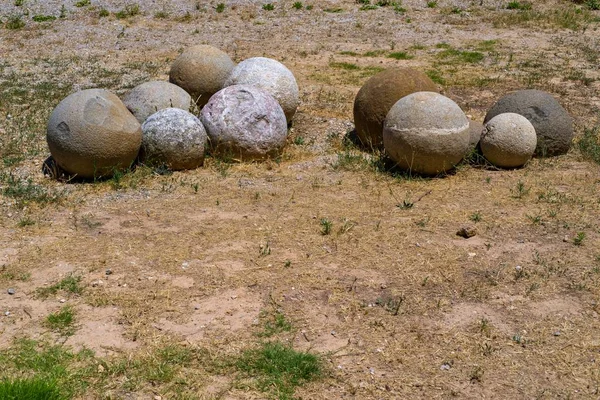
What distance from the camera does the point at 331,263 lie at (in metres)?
7.10

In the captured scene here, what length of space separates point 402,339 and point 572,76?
10.6m

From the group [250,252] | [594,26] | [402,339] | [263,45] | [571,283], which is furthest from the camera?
[594,26]

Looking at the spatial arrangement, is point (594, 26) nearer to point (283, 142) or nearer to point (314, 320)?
point (283, 142)

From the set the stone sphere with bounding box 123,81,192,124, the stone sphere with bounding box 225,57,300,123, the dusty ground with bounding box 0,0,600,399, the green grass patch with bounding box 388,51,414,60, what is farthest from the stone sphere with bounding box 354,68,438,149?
the green grass patch with bounding box 388,51,414,60

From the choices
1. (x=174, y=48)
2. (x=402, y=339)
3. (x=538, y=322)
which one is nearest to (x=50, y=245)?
(x=402, y=339)

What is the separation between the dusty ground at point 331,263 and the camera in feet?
18.6

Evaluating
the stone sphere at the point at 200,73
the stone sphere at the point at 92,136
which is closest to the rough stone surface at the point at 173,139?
the stone sphere at the point at 92,136

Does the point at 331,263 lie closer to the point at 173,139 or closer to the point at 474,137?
the point at 173,139

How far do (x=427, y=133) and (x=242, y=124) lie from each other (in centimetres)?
243

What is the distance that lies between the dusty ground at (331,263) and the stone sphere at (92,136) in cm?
26

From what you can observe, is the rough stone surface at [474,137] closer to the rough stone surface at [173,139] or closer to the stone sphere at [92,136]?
the rough stone surface at [173,139]

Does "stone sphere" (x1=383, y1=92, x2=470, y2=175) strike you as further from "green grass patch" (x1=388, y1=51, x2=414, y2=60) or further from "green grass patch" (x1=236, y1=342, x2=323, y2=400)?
"green grass patch" (x1=388, y1=51, x2=414, y2=60)

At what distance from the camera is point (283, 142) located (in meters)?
10.1

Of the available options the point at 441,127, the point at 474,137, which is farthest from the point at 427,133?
→ the point at 474,137
